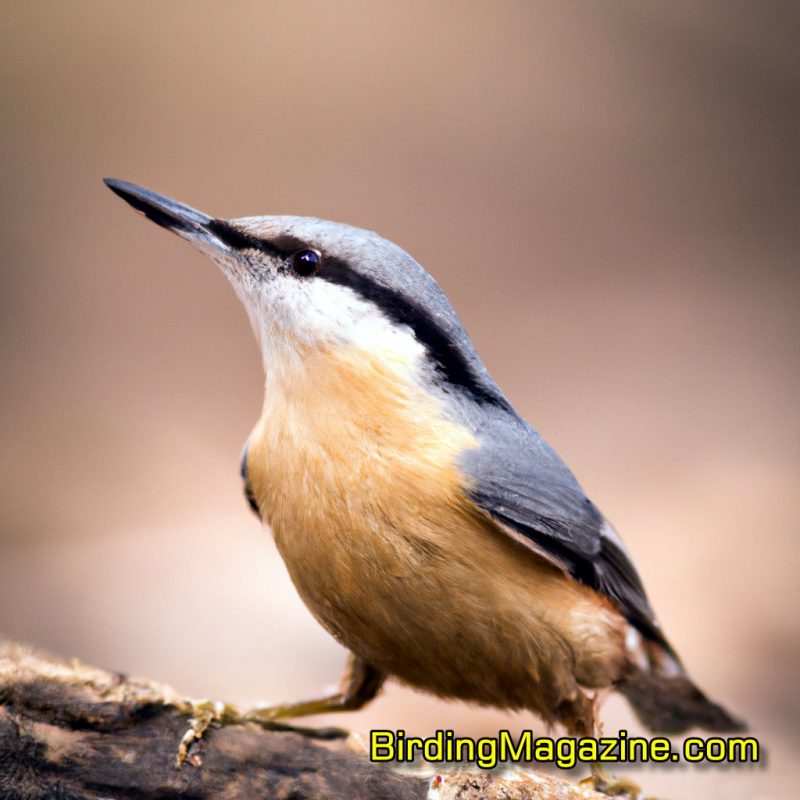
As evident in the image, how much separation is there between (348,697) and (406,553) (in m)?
0.63

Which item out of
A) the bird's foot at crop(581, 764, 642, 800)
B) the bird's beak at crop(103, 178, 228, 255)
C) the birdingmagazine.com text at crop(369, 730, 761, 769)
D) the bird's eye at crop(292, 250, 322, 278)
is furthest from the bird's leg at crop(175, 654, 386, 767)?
the bird's beak at crop(103, 178, 228, 255)

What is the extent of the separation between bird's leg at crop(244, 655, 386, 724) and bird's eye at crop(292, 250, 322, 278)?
95 centimetres

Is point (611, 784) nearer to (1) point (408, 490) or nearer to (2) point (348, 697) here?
(2) point (348, 697)

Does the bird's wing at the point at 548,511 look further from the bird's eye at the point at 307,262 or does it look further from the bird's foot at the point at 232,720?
the bird's foot at the point at 232,720

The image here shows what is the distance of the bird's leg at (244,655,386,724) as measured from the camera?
243 cm

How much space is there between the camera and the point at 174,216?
2.27 metres

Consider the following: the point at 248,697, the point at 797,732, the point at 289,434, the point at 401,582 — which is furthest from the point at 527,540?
the point at 797,732

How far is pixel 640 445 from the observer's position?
20.6 ft

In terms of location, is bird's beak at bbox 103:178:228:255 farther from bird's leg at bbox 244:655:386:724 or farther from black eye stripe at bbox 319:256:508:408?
bird's leg at bbox 244:655:386:724

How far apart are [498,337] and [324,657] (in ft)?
9.52

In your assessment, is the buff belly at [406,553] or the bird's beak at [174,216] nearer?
the buff belly at [406,553]

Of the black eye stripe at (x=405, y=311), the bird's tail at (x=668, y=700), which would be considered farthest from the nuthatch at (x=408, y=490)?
the bird's tail at (x=668, y=700)

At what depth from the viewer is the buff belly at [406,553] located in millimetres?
2045

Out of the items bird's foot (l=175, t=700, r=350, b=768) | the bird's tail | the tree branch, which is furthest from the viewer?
the bird's tail
